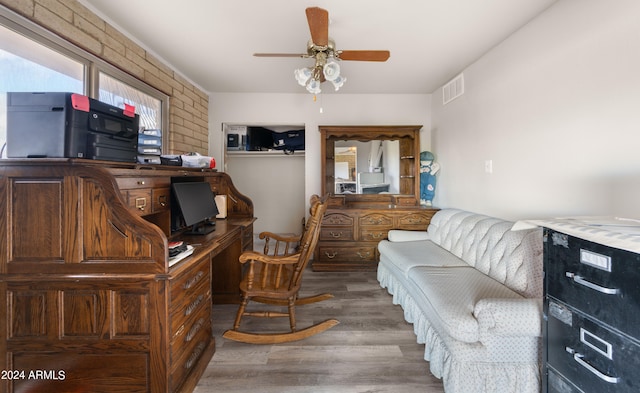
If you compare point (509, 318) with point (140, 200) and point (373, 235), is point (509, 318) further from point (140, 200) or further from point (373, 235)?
point (140, 200)

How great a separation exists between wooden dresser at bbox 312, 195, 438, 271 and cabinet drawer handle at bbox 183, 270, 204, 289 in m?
1.92

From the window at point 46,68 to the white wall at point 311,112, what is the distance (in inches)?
57.2

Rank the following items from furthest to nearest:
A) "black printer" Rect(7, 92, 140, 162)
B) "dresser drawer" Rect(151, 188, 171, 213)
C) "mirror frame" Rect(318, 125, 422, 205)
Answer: "mirror frame" Rect(318, 125, 422, 205) → "dresser drawer" Rect(151, 188, 171, 213) → "black printer" Rect(7, 92, 140, 162)

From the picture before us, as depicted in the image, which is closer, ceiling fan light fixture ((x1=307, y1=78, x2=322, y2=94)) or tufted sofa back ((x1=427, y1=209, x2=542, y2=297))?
tufted sofa back ((x1=427, y1=209, x2=542, y2=297))

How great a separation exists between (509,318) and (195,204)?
2258 millimetres

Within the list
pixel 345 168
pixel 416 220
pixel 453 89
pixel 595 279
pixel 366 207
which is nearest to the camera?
pixel 595 279

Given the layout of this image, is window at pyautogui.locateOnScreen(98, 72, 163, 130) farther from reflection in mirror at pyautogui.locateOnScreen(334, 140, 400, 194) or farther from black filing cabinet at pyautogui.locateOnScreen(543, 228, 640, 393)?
black filing cabinet at pyautogui.locateOnScreen(543, 228, 640, 393)

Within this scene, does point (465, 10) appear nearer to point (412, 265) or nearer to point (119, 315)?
point (412, 265)

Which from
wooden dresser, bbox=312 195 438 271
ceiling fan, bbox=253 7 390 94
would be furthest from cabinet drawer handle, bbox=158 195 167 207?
wooden dresser, bbox=312 195 438 271

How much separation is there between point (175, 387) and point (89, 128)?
1.46 meters

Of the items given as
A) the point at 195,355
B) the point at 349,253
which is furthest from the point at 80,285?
the point at 349,253

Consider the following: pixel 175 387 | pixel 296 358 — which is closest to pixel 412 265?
pixel 296 358

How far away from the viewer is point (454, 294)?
5.25 ft

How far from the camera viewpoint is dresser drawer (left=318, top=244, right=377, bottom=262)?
328 centimetres
